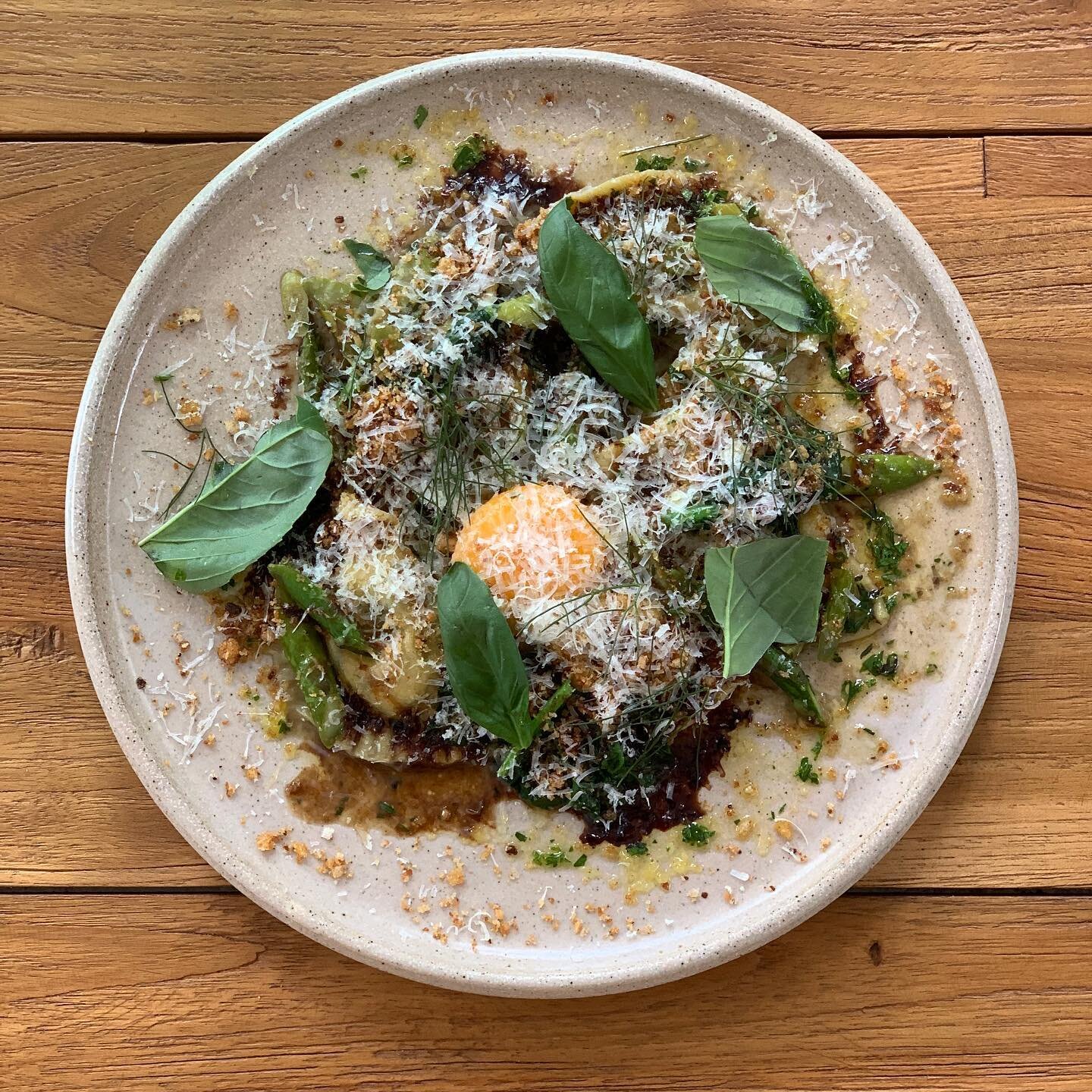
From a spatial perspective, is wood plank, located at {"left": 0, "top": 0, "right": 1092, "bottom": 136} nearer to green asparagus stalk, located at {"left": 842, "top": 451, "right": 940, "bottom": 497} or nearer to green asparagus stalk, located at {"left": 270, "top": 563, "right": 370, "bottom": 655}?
green asparagus stalk, located at {"left": 842, "top": 451, "right": 940, "bottom": 497}

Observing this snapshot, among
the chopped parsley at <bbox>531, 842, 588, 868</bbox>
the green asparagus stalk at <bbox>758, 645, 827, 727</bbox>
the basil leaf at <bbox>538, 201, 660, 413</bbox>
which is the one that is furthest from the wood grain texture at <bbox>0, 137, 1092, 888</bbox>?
the basil leaf at <bbox>538, 201, 660, 413</bbox>

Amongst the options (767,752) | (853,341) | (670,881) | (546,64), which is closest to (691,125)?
(546,64)

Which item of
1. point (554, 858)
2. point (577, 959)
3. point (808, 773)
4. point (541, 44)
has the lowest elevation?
point (577, 959)

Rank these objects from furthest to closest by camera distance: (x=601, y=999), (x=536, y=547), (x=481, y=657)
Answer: (x=601, y=999) → (x=536, y=547) → (x=481, y=657)

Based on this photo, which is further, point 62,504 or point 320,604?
point 62,504

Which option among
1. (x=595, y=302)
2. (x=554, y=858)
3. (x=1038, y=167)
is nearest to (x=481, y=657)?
(x=554, y=858)

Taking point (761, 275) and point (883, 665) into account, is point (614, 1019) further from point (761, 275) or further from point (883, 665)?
point (761, 275)

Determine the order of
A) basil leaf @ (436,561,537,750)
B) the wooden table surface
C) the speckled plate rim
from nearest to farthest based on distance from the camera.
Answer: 1. basil leaf @ (436,561,537,750)
2. the speckled plate rim
3. the wooden table surface

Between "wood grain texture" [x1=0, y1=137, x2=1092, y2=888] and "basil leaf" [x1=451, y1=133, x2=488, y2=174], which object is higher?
"basil leaf" [x1=451, y1=133, x2=488, y2=174]
